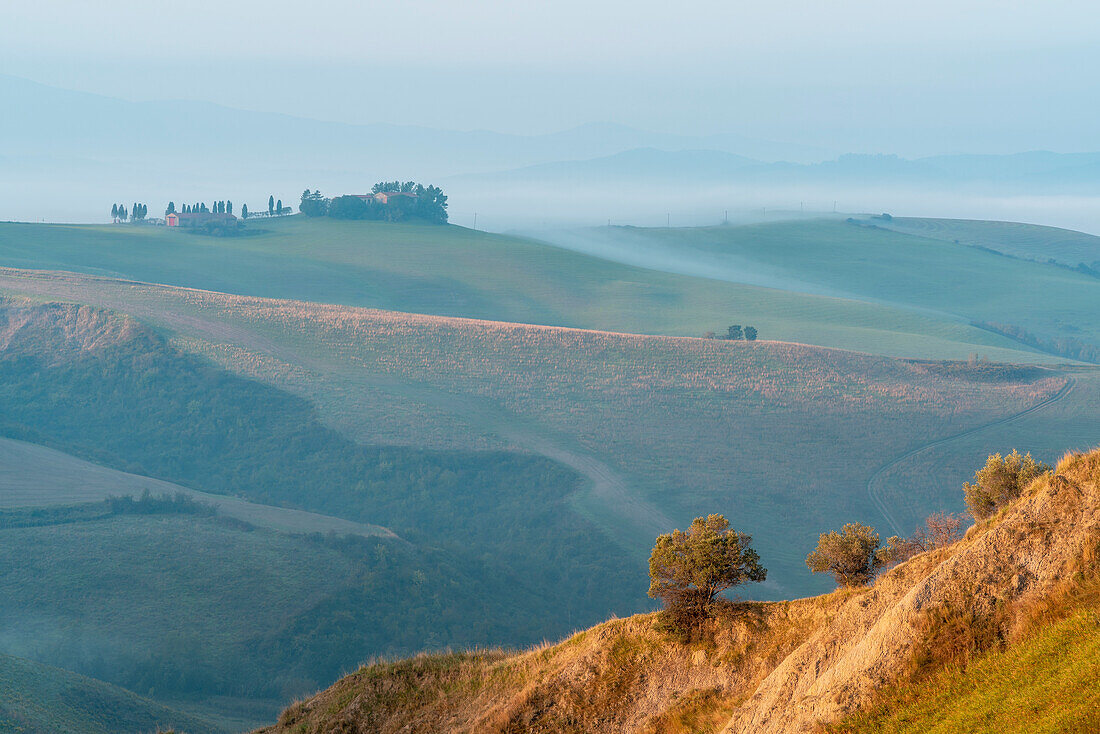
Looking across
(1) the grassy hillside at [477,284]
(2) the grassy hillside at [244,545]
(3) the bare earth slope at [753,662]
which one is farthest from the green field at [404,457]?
(3) the bare earth slope at [753,662]

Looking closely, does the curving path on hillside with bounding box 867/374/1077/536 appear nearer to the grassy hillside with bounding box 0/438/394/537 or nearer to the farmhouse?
the grassy hillside with bounding box 0/438/394/537

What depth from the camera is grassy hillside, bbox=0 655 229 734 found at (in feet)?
106

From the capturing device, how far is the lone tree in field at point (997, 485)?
18719 millimetres

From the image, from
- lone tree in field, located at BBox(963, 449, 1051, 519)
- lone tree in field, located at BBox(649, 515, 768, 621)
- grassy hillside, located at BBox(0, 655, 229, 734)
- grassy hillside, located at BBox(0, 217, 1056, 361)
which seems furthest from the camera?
grassy hillside, located at BBox(0, 217, 1056, 361)

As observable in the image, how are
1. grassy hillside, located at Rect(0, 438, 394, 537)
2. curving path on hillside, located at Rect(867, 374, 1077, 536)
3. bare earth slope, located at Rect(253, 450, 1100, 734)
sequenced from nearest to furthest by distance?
bare earth slope, located at Rect(253, 450, 1100, 734), grassy hillside, located at Rect(0, 438, 394, 537), curving path on hillside, located at Rect(867, 374, 1077, 536)

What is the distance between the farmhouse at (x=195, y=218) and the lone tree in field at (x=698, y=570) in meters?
196

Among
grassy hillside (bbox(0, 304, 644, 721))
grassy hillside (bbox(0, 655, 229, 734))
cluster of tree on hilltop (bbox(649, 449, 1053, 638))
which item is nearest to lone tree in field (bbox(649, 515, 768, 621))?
cluster of tree on hilltop (bbox(649, 449, 1053, 638))

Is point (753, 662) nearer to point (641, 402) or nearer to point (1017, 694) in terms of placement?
point (1017, 694)

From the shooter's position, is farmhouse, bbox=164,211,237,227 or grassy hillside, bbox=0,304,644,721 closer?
grassy hillside, bbox=0,304,644,721

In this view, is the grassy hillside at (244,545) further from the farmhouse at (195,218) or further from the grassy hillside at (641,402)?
the farmhouse at (195,218)

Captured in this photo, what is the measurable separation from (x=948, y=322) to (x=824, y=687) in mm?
157150

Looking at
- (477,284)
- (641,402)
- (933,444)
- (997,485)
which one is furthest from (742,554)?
(477,284)

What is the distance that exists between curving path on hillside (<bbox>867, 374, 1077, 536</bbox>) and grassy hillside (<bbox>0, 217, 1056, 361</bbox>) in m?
24.6

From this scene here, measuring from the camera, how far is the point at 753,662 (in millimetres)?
15703
